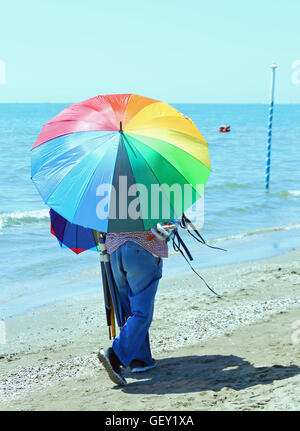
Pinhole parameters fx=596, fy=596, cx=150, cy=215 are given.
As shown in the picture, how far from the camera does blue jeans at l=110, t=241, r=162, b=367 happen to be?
4074mm

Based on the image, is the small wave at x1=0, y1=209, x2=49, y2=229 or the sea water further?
the small wave at x1=0, y1=209, x2=49, y2=229

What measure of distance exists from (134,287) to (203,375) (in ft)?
2.73

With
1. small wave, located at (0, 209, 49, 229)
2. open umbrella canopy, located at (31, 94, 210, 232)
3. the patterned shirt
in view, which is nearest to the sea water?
small wave, located at (0, 209, 49, 229)

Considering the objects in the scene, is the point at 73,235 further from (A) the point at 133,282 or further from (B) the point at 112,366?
(B) the point at 112,366

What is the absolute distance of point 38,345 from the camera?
18.7 feet

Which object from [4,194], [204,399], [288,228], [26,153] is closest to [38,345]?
[204,399]

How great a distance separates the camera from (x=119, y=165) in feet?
12.3

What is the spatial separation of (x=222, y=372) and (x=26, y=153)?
28575mm

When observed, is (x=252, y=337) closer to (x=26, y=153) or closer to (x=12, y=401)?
(x=12, y=401)

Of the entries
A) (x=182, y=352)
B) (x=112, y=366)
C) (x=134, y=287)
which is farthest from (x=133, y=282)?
(x=182, y=352)
